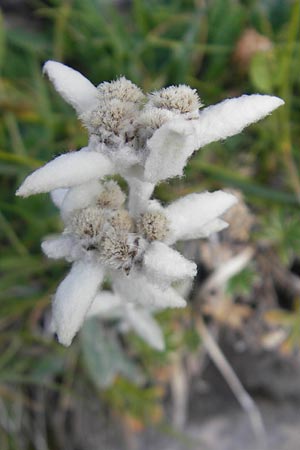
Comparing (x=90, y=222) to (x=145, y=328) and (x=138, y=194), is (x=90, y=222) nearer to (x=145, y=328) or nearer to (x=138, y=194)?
(x=138, y=194)

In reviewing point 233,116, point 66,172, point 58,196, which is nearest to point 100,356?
point 58,196

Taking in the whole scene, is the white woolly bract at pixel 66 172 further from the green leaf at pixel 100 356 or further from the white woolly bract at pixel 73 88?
the green leaf at pixel 100 356

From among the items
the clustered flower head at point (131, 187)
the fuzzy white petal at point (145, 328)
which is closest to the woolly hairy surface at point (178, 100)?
the clustered flower head at point (131, 187)

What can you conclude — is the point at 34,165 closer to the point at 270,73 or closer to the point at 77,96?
the point at 77,96

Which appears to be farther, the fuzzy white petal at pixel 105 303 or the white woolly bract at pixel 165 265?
the fuzzy white petal at pixel 105 303

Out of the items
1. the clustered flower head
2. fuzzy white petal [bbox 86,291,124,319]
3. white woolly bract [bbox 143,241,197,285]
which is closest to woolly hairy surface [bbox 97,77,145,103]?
the clustered flower head

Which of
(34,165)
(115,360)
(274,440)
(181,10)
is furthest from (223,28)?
(274,440)
